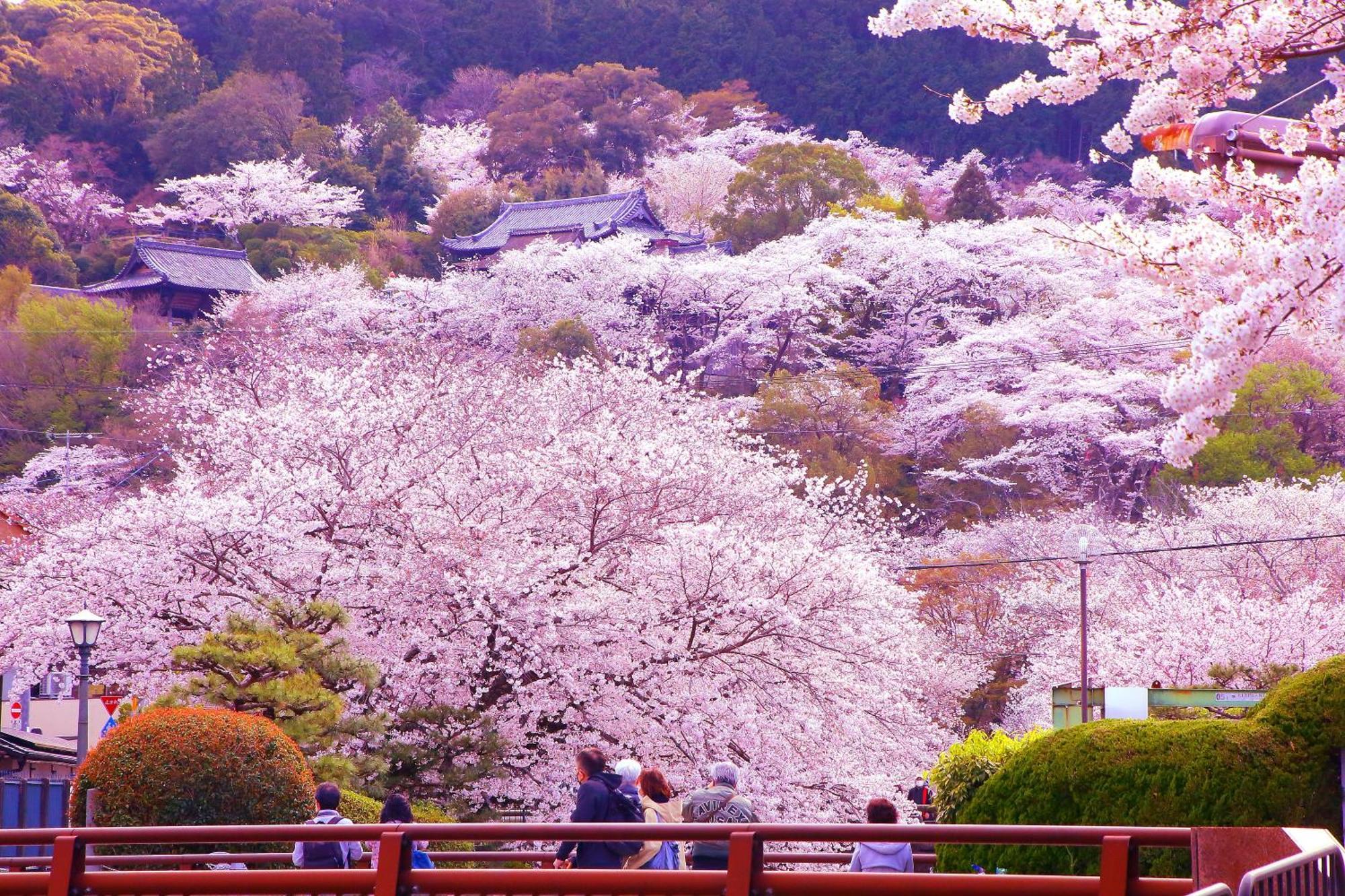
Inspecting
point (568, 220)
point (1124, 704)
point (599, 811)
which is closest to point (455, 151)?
point (568, 220)

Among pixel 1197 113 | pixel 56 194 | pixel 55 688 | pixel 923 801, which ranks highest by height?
pixel 56 194

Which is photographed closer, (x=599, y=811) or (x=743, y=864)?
(x=743, y=864)

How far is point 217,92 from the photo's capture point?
187ft

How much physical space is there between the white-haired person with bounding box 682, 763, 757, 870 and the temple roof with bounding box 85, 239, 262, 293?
3908 centimetres

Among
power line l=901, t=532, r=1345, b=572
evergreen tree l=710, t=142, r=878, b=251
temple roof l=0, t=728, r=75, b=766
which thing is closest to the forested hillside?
evergreen tree l=710, t=142, r=878, b=251

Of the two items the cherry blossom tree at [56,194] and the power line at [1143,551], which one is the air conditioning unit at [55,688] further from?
the cherry blossom tree at [56,194]

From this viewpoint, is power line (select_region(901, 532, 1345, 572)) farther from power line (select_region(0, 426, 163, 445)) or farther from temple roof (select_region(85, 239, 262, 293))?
temple roof (select_region(85, 239, 262, 293))

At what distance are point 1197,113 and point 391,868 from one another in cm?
446

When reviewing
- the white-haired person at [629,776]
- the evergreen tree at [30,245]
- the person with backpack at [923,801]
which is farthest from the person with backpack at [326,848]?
the evergreen tree at [30,245]

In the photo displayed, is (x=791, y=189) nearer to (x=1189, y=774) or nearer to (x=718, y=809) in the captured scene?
(x=1189, y=774)

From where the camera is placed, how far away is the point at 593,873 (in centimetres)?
490

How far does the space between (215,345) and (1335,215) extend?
3375 cm

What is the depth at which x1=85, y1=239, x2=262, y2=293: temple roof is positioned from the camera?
44.2 meters

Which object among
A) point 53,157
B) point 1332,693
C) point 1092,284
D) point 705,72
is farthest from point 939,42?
point 1332,693
